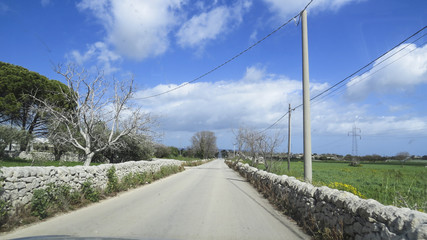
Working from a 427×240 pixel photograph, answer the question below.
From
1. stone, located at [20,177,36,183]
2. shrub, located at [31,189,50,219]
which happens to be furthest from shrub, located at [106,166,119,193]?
stone, located at [20,177,36,183]

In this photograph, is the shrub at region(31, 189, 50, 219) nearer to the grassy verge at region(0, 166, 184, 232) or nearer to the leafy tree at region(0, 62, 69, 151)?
the grassy verge at region(0, 166, 184, 232)

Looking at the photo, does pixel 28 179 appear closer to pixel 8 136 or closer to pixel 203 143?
pixel 8 136

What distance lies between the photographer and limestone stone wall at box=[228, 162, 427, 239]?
347 cm

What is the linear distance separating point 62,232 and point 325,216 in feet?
17.5

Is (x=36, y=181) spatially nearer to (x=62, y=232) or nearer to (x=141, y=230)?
(x=62, y=232)

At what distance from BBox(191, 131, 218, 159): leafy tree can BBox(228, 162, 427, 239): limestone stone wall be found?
9452 centimetres

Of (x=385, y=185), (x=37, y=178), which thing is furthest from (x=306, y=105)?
(x=385, y=185)

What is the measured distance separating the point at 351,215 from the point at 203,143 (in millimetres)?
99430

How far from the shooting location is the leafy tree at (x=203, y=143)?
338 ft

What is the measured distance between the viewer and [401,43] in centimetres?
784

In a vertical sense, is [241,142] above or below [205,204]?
above

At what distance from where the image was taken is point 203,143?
104m

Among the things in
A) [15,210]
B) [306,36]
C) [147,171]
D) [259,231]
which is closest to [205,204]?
[259,231]

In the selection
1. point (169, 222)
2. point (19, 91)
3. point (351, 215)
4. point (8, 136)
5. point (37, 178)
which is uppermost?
point (19, 91)
